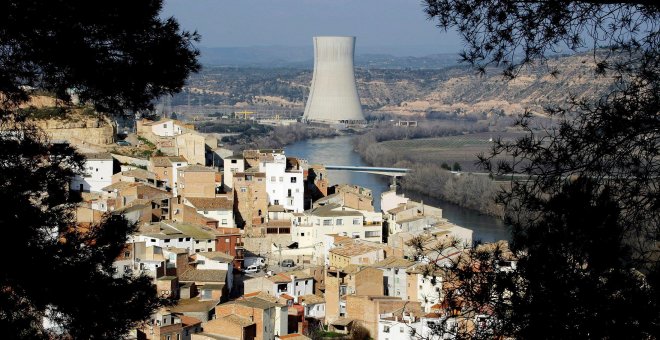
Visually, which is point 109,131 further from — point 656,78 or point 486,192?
point 656,78

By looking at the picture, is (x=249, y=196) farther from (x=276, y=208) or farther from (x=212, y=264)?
(x=212, y=264)

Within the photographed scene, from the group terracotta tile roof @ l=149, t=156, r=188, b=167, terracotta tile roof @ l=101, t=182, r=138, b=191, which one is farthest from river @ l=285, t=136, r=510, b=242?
terracotta tile roof @ l=101, t=182, r=138, b=191

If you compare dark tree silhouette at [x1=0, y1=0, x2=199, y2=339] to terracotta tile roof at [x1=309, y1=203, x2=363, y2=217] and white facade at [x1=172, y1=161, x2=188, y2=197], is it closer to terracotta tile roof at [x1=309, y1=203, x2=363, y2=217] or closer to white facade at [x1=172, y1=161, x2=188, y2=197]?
terracotta tile roof at [x1=309, y1=203, x2=363, y2=217]

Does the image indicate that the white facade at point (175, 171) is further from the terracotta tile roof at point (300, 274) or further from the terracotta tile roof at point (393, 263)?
the terracotta tile roof at point (393, 263)

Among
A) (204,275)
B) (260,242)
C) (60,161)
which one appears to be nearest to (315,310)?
(204,275)

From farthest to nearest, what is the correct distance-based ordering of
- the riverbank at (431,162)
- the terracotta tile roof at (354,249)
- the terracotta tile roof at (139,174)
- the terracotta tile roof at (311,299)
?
the riverbank at (431,162), the terracotta tile roof at (139,174), the terracotta tile roof at (354,249), the terracotta tile roof at (311,299)

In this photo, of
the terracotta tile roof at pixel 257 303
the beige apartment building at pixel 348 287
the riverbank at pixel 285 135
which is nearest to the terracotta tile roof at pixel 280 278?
the beige apartment building at pixel 348 287

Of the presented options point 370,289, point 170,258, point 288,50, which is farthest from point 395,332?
point 288,50
